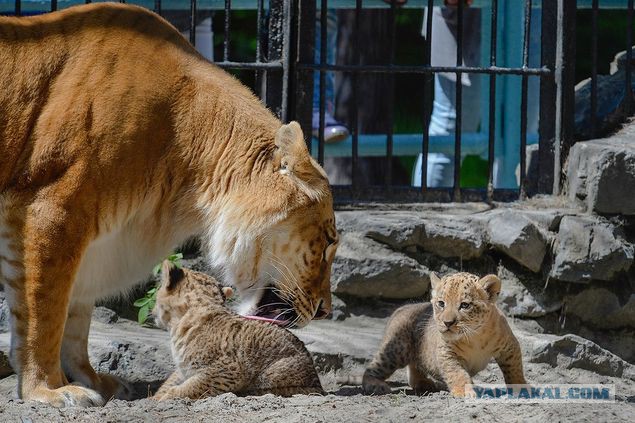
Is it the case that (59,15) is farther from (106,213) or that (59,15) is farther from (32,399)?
(32,399)

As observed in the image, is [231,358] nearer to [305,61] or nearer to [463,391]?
[463,391]

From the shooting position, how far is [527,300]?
6.82 metres

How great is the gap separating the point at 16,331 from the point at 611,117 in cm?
427

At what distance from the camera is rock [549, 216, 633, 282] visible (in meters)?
6.75

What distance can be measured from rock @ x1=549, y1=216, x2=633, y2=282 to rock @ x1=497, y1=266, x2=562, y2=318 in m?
0.14

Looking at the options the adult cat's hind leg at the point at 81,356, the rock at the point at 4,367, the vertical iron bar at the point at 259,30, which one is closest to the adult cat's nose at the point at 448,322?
the adult cat's hind leg at the point at 81,356

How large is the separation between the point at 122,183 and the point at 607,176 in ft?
10.2

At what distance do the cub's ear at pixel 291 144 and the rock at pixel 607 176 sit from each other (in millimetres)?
2412

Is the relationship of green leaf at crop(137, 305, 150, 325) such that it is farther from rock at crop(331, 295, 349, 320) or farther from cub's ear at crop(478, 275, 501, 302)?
cub's ear at crop(478, 275, 501, 302)

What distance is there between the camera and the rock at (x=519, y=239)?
6.73 m

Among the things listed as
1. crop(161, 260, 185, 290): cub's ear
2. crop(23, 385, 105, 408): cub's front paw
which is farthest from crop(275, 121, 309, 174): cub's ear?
crop(23, 385, 105, 408): cub's front paw

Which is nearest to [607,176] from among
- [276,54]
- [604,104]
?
[604,104]

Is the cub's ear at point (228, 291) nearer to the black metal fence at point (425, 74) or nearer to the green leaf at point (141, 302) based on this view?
the green leaf at point (141, 302)

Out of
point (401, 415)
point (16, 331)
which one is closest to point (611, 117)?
point (401, 415)
